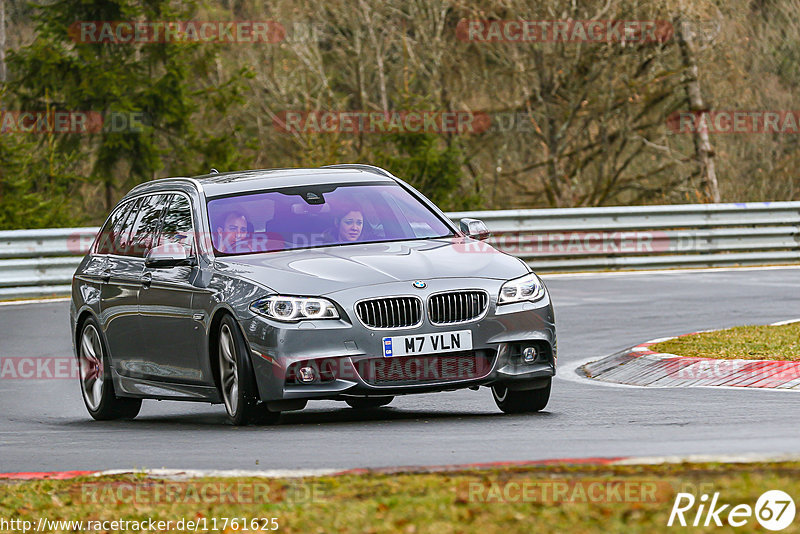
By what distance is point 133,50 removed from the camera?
33781 millimetres

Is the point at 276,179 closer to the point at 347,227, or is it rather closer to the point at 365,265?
the point at 347,227

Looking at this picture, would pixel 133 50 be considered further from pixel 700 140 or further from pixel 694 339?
pixel 694 339

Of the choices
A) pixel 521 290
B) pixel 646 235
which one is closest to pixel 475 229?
pixel 521 290

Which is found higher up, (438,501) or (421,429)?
(438,501)

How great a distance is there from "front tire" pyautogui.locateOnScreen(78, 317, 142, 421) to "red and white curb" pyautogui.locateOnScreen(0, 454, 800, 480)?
12.4ft

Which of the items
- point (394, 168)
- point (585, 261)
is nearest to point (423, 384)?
point (585, 261)

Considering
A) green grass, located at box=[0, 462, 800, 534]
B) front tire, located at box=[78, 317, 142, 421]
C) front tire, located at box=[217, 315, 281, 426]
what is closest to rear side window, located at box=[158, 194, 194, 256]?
front tire, located at box=[217, 315, 281, 426]

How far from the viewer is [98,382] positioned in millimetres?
11578

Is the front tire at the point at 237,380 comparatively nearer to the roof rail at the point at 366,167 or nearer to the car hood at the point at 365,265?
the car hood at the point at 365,265

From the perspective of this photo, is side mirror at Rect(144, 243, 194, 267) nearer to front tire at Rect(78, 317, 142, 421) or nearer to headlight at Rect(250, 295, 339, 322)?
headlight at Rect(250, 295, 339, 322)

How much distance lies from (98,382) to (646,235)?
14.3 meters

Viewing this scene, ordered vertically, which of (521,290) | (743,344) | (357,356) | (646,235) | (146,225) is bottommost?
(646,235)

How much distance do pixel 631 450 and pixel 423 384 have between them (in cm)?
237

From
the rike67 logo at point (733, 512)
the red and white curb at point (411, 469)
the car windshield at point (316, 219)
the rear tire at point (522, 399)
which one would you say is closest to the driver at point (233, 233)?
the car windshield at point (316, 219)
